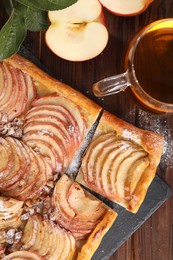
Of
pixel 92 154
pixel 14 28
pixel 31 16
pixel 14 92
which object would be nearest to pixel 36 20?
pixel 31 16

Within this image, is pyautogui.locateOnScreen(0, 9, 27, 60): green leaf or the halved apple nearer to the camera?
pyautogui.locateOnScreen(0, 9, 27, 60): green leaf

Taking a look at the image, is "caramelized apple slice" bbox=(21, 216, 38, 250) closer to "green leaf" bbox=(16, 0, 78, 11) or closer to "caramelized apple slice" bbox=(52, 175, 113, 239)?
"caramelized apple slice" bbox=(52, 175, 113, 239)

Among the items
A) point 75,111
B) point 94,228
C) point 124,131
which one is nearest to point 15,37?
point 75,111

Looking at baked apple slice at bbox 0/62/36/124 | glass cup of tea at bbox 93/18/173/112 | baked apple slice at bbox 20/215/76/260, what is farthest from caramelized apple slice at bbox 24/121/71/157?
baked apple slice at bbox 20/215/76/260

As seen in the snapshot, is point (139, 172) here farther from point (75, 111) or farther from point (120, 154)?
point (75, 111)

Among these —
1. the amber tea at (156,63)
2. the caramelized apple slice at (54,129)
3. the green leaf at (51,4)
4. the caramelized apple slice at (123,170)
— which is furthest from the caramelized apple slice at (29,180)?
the green leaf at (51,4)

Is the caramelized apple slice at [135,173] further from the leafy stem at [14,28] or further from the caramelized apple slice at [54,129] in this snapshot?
the leafy stem at [14,28]
